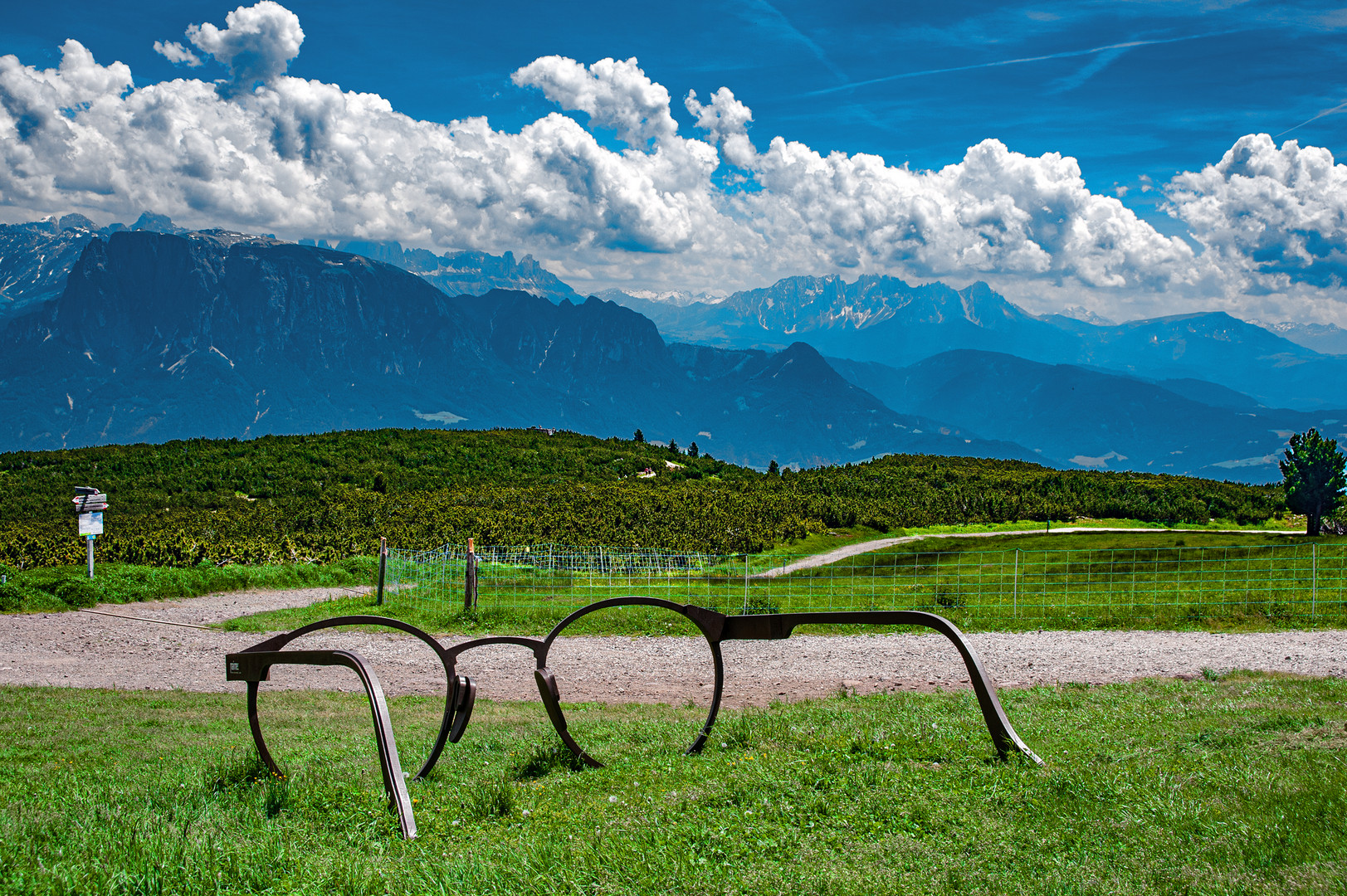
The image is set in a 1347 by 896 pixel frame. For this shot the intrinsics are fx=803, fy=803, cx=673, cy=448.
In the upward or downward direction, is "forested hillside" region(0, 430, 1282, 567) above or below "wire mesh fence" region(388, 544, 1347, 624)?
above

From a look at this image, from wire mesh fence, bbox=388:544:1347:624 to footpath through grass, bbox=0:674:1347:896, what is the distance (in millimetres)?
11190

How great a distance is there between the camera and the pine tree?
27344mm

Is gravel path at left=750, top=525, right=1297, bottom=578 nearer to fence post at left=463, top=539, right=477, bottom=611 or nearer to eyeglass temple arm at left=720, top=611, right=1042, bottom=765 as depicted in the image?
fence post at left=463, top=539, right=477, bottom=611

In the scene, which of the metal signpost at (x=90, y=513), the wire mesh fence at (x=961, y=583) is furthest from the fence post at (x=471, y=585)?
the metal signpost at (x=90, y=513)

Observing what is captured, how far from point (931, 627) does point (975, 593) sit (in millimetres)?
15542

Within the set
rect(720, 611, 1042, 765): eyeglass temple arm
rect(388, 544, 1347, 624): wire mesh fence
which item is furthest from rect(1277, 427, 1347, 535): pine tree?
rect(720, 611, 1042, 765): eyeglass temple arm

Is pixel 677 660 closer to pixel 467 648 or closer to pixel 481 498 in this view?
pixel 467 648

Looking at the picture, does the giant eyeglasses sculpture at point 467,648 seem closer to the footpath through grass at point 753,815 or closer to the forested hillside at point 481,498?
the footpath through grass at point 753,815

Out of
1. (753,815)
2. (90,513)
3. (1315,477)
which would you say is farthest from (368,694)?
(1315,477)

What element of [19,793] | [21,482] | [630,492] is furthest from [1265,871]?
[21,482]

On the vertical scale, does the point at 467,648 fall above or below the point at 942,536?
below

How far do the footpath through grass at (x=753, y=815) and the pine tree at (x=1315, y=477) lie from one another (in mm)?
26405

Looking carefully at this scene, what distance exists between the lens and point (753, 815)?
4.13 metres

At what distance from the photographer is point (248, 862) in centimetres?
350
